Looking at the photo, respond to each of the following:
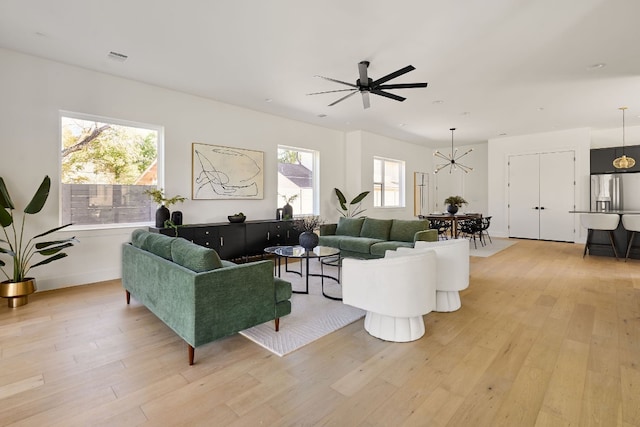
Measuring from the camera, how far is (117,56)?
3.96 m

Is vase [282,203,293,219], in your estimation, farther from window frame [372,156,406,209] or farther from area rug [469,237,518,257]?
area rug [469,237,518,257]

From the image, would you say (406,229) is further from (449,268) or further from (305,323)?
(305,323)

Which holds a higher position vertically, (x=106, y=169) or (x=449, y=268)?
(x=106, y=169)

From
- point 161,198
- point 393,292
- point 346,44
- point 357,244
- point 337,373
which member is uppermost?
point 346,44

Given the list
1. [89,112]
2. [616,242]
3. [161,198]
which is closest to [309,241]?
[161,198]

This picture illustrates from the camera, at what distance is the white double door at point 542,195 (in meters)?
8.36

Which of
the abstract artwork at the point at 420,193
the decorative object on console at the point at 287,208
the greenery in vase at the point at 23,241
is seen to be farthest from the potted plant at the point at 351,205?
the greenery in vase at the point at 23,241

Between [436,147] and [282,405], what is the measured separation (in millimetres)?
10749

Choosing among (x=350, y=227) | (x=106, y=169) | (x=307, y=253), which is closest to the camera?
(x=307, y=253)

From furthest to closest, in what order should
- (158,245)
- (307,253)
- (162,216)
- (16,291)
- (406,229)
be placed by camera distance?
(406,229) → (162,216) → (307,253) → (16,291) → (158,245)

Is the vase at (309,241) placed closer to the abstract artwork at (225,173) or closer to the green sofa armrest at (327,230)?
→ the green sofa armrest at (327,230)

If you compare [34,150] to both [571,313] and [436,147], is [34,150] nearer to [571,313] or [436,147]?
[571,313]

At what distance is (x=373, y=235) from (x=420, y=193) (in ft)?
18.2

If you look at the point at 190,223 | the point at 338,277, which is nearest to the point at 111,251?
the point at 190,223
